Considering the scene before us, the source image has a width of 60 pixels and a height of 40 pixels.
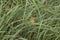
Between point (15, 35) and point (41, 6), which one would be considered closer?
point (15, 35)

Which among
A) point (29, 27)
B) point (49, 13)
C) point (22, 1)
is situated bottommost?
point (29, 27)

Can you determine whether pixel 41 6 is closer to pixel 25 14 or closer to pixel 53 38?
pixel 25 14

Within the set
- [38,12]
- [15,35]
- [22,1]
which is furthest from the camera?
[22,1]

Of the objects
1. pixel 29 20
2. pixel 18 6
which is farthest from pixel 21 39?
pixel 18 6

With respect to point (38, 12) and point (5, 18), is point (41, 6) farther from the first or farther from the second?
point (5, 18)

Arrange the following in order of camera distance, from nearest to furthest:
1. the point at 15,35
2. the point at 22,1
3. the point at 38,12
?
the point at 15,35, the point at 38,12, the point at 22,1

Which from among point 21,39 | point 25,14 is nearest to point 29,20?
point 25,14

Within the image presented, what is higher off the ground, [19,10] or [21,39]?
[19,10]
